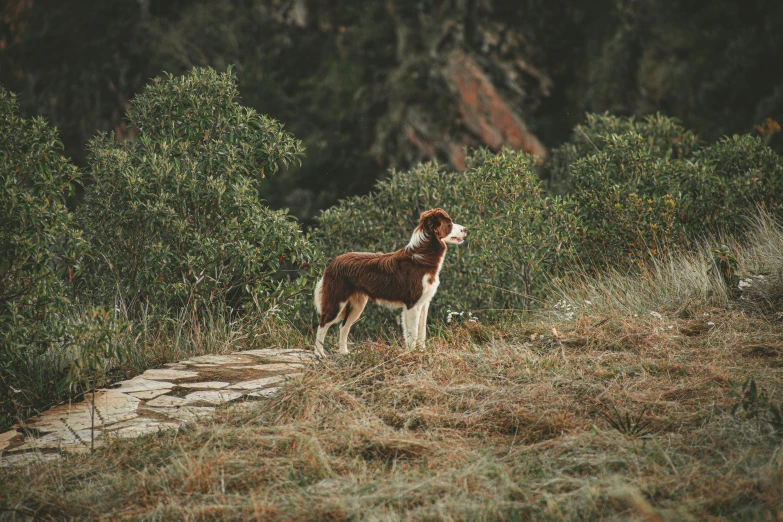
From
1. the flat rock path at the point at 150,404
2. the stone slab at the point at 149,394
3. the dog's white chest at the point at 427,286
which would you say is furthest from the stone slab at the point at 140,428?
the dog's white chest at the point at 427,286

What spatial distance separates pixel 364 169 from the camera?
73.3ft

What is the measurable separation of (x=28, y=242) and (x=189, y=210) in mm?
2491

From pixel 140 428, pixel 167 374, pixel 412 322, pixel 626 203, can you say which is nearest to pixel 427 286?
pixel 412 322

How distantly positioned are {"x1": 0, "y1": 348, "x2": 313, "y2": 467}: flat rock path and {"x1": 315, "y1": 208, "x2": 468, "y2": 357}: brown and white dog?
2.02 ft

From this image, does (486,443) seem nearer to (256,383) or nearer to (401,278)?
(256,383)

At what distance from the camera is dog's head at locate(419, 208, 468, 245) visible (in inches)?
277

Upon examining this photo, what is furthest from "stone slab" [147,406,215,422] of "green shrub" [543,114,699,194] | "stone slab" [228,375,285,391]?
"green shrub" [543,114,699,194]

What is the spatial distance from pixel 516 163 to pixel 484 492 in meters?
6.59

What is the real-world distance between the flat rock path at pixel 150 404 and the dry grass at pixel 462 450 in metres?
0.34

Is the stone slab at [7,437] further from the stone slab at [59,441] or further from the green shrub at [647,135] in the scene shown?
the green shrub at [647,135]

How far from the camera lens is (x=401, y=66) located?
75.7 ft

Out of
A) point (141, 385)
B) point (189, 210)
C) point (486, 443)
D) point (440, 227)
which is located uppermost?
point (189, 210)

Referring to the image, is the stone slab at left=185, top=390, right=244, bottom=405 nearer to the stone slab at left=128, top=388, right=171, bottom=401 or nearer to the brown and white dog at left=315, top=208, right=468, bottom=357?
the stone slab at left=128, top=388, right=171, bottom=401

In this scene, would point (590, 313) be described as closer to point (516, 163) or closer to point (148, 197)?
point (516, 163)
